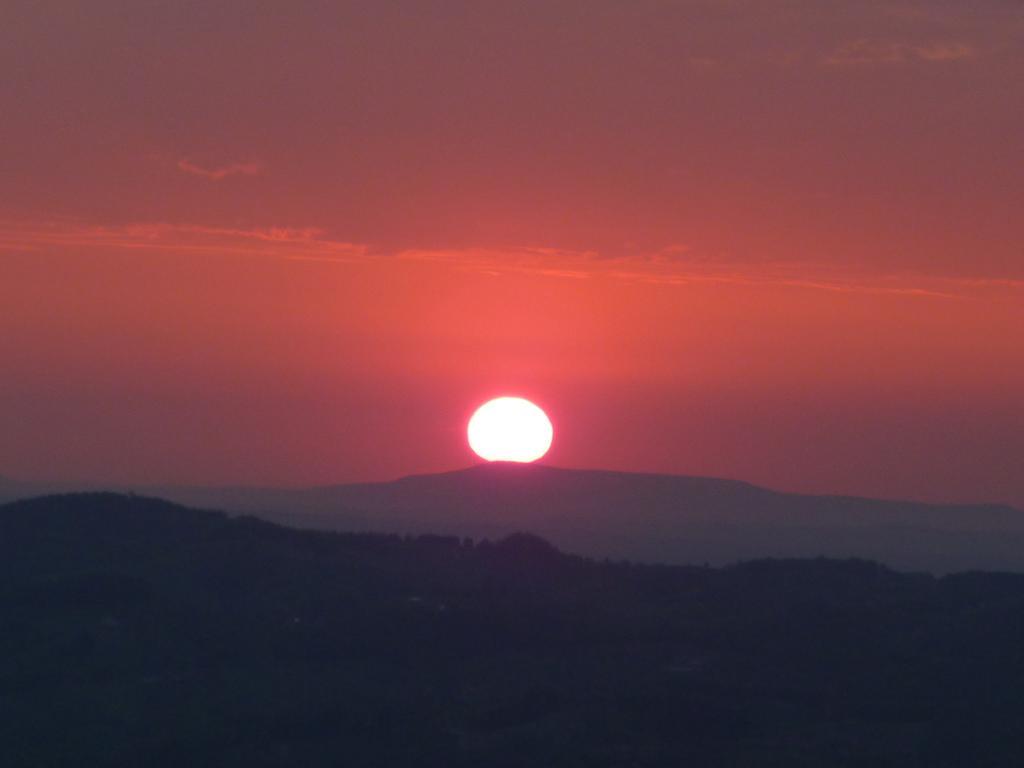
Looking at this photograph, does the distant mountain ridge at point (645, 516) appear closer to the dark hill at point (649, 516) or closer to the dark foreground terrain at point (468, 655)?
the dark hill at point (649, 516)

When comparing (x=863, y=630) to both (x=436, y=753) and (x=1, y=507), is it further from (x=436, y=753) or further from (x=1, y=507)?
(x=1, y=507)

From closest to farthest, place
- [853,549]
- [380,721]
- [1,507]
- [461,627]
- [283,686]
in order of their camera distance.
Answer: [380,721]
[283,686]
[461,627]
[1,507]
[853,549]

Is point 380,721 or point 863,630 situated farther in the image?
point 863,630

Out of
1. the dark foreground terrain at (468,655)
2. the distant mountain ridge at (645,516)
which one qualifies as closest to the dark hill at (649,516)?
the distant mountain ridge at (645,516)

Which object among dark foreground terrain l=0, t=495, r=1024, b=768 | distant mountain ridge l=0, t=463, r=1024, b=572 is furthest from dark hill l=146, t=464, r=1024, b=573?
dark foreground terrain l=0, t=495, r=1024, b=768

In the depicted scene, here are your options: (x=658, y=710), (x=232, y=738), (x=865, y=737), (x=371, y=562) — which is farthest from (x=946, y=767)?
(x=371, y=562)

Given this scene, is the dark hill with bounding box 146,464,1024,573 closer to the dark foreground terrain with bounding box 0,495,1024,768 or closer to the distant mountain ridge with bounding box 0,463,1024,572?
the distant mountain ridge with bounding box 0,463,1024,572
